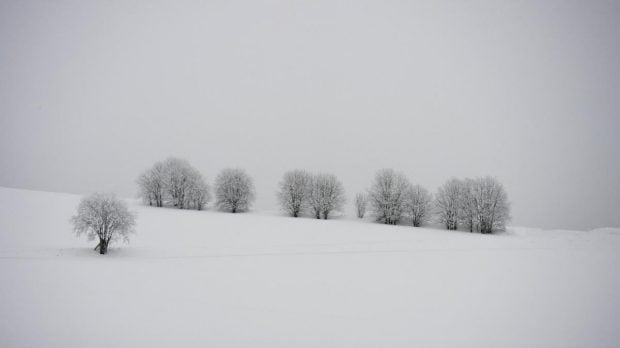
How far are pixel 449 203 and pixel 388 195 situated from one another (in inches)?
412

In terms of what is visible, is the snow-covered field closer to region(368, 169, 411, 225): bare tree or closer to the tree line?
the tree line

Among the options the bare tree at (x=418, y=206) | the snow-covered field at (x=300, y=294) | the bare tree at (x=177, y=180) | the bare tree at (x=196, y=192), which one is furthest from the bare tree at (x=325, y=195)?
the bare tree at (x=177, y=180)

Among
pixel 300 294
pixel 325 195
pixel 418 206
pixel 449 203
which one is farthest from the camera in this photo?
pixel 325 195

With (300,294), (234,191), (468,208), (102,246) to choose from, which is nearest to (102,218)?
(102,246)

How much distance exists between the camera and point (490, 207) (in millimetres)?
41188

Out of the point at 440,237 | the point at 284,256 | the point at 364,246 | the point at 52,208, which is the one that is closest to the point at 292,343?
the point at 284,256

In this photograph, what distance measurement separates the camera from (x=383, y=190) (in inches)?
1861

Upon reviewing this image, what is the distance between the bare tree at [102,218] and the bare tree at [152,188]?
26.5 meters

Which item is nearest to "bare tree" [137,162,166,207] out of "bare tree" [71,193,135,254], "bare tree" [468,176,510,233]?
"bare tree" [71,193,135,254]

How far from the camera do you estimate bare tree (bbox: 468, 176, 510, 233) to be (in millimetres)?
40625

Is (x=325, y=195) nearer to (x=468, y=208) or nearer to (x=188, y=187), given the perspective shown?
(x=468, y=208)

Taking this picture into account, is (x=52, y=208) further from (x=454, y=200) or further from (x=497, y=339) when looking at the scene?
(x=454, y=200)

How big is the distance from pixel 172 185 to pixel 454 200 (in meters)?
51.9

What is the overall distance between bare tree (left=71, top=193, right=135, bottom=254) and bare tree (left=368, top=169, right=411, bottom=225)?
1518 inches
